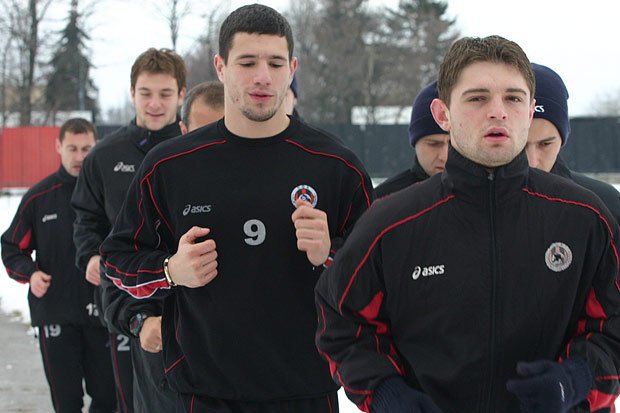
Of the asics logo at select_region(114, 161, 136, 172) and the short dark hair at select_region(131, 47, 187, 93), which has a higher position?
the short dark hair at select_region(131, 47, 187, 93)

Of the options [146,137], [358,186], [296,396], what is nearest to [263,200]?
[358,186]

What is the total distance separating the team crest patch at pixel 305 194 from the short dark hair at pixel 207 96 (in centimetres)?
117

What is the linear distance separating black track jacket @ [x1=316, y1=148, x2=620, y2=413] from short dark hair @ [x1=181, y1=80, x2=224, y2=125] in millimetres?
1978

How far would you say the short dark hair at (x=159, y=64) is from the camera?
5246mm

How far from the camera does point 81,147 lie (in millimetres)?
6770

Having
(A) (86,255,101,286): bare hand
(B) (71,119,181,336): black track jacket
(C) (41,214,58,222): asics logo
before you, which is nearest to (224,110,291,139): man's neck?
(B) (71,119,181,336): black track jacket

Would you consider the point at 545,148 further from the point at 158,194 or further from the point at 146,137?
the point at 146,137

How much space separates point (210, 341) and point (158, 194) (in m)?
0.60

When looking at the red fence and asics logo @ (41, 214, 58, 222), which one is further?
the red fence

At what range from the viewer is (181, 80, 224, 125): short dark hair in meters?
4.45

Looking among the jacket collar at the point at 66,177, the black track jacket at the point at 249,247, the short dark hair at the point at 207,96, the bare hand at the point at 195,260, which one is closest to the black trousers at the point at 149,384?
the black track jacket at the point at 249,247

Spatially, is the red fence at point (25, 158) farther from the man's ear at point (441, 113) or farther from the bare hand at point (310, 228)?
the man's ear at point (441, 113)

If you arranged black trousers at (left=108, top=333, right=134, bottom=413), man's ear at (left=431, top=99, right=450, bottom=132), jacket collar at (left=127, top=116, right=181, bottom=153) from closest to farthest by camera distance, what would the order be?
man's ear at (left=431, top=99, right=450, bottom=132) < jacket collar at (left=127, top=116, right=181, bottom=153) < black trousers at (left=108, top=333, right=134, bottom=413)

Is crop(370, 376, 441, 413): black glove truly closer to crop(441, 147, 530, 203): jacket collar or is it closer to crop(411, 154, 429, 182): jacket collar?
crop(441, 147, 530, 203): jacket collar
